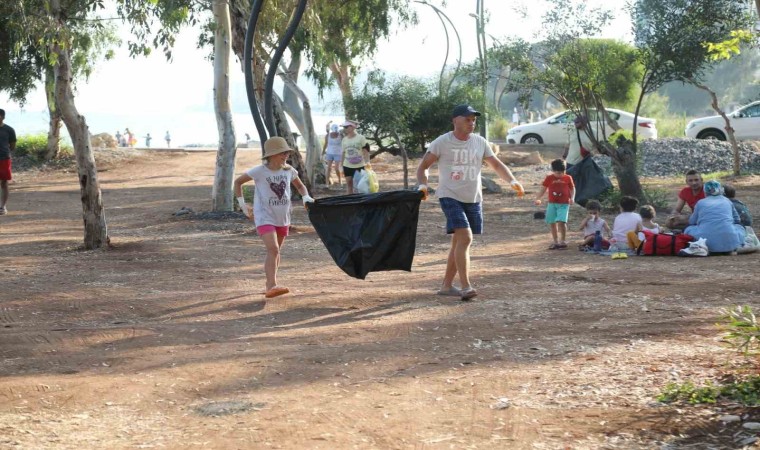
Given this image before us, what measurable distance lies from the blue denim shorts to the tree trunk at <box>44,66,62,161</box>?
2292 centimetres

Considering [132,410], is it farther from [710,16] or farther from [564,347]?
[710,16]

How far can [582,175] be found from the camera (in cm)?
1817

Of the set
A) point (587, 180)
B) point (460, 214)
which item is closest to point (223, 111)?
point (587, 180)

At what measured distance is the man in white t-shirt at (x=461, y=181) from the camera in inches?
376

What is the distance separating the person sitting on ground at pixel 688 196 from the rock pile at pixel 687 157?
556 inches

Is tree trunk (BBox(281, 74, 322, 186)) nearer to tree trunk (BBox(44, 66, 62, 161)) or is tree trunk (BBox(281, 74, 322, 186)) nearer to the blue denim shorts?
tree trunk (BBox(44, 66, 62, 161))

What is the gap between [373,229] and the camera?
32.9ft

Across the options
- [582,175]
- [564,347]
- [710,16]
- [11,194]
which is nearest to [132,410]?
[564,347]

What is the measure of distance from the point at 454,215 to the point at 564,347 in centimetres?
228

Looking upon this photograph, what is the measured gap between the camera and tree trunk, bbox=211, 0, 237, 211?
18.3 metres

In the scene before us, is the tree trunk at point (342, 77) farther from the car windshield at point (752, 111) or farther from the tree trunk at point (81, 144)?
the tree trunk at point (81, 144)

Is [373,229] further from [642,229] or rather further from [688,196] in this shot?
[688,196]

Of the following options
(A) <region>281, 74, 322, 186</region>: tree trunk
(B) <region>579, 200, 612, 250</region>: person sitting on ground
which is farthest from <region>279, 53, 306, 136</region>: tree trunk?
(B) <region>579, 200, 612, 250</region>: person sitting on ground

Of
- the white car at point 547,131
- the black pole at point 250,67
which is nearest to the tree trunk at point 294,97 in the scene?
the black pole at point 250,67
